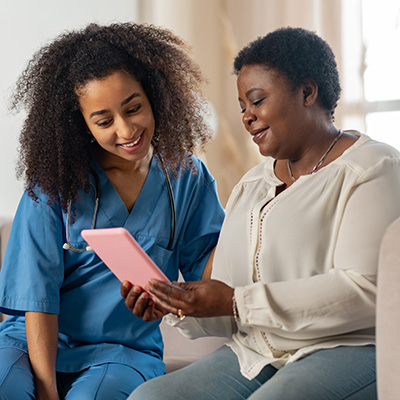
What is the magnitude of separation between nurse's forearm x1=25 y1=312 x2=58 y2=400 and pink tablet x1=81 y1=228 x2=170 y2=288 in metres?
0.29

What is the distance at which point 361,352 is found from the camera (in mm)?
1143

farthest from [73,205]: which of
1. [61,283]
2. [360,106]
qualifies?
[360,106]

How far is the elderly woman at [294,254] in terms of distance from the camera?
3.68 ft

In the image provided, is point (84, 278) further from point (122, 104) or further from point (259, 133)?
point (259, 133)

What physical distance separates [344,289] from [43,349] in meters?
0.69

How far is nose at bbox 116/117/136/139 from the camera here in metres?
1.44

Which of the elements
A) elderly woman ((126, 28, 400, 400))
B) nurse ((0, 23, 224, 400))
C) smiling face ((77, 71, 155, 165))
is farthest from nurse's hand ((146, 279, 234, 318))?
smiling face ((77, 71, 155, 165))

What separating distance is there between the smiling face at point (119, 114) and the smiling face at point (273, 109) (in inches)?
10.6

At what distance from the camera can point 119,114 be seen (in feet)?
4.76

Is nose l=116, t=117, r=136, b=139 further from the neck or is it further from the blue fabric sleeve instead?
the blue fabric sleeve

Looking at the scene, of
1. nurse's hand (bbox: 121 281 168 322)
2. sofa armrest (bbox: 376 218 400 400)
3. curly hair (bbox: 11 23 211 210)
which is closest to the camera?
sofa armrest (bbox: 376 218 400 400)

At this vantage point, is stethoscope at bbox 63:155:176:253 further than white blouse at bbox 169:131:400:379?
Yes

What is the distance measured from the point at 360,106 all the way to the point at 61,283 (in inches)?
73.2

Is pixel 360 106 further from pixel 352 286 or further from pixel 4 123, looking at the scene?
pixel 352 286
